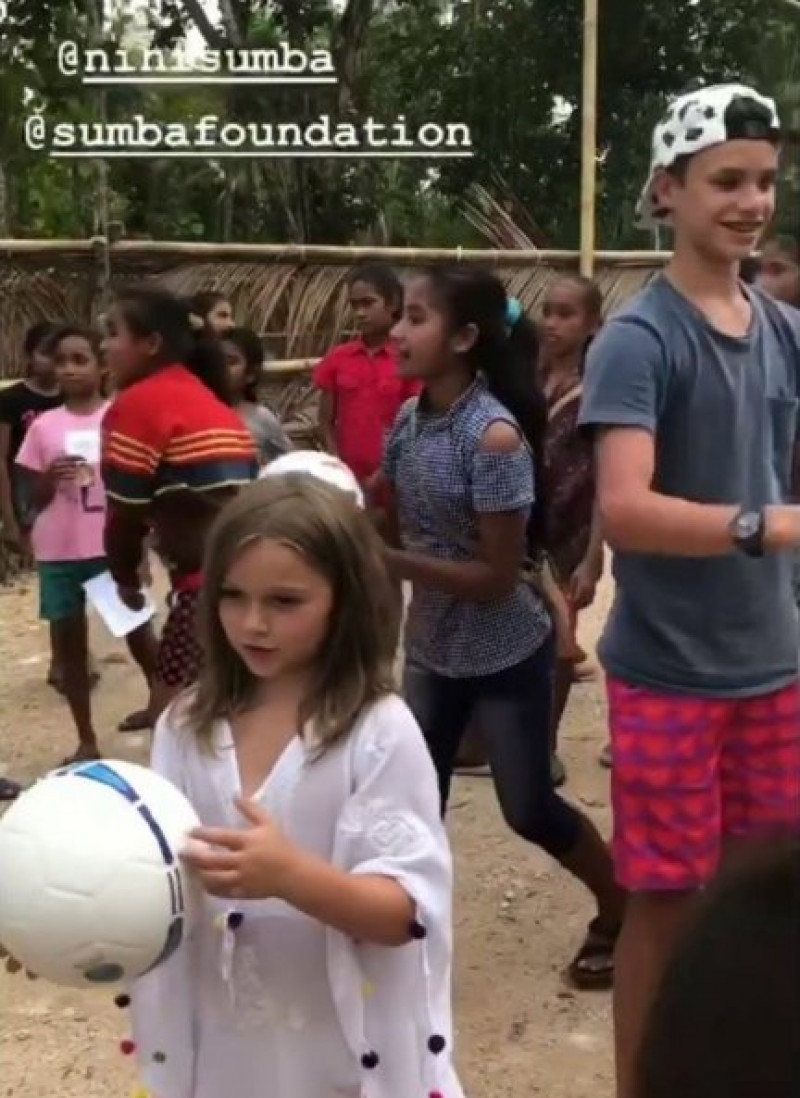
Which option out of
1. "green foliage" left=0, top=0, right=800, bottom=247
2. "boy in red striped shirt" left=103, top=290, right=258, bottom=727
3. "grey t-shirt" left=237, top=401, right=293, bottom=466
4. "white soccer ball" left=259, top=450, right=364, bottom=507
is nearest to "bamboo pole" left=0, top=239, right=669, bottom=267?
"green foliage" left=0, top=0, right=800, bottom=247

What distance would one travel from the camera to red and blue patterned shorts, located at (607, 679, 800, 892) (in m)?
2.63

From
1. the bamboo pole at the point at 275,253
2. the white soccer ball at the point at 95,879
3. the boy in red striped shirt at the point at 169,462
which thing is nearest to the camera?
the white soccer ball at the point at 95,879

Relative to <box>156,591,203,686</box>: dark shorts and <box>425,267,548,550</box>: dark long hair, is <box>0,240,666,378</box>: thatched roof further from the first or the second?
<box>425,267,548,550</box>: dark long hair

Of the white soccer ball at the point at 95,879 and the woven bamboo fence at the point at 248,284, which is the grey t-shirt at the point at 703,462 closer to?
the white soccer ball at the point at 95,879

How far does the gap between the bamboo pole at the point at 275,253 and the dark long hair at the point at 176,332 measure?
4550mm

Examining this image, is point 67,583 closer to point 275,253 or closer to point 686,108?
point 686,108

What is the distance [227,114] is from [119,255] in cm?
560

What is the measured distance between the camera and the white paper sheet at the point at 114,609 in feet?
15.9

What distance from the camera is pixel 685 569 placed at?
2.61m

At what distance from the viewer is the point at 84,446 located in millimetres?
5504

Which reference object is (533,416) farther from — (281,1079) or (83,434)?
(83,434)

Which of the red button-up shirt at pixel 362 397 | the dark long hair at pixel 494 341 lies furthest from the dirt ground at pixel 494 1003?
the red button-up shirt at pixel 362 397

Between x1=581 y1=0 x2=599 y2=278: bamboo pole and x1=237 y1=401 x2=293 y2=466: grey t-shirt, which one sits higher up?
x1=581 y1=0 x2=599 y2=278: bamboo pole

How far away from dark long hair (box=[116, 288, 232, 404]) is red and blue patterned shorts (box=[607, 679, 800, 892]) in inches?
75.4
